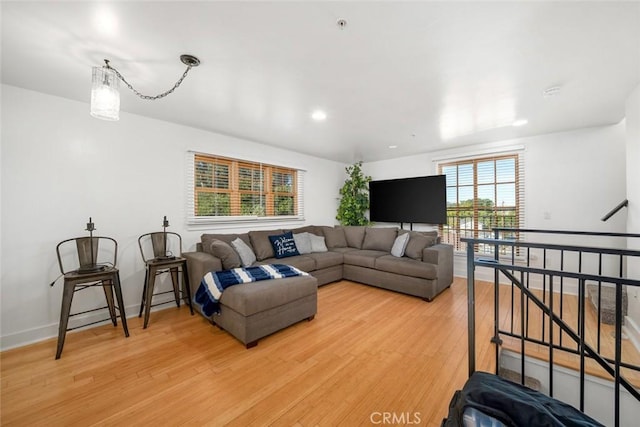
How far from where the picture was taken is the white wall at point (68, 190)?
2.30 metres

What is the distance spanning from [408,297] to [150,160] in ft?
12.8

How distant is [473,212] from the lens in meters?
4.50

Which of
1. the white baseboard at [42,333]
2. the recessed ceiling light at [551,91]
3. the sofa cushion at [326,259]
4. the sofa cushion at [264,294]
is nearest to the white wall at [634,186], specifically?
the recessed ceiling light at [551,91]

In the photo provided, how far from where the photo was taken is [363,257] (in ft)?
13.5

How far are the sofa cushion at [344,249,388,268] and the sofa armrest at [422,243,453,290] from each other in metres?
0.79

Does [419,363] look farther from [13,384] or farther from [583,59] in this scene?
[13,384]

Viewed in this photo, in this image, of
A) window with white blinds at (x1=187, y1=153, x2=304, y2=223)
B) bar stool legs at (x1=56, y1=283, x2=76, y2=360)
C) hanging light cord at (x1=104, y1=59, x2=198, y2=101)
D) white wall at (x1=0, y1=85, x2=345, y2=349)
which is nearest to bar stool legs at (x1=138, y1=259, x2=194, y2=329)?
white wall at (x1=0, y1=85, x2=345, y2=349)

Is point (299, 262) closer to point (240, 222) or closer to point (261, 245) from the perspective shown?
point (261, 245)

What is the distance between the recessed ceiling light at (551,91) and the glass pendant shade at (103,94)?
3.74 metres

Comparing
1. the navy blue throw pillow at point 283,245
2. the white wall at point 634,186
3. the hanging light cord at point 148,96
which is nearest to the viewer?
the hanging light cord at point 148,96

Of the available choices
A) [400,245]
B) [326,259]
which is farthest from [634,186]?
[326,259]

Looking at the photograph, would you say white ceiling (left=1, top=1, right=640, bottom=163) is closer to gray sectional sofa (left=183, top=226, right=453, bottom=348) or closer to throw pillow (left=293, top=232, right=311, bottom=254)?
gray sectional sofa (left=183, top=226, right=453, bottom=348)

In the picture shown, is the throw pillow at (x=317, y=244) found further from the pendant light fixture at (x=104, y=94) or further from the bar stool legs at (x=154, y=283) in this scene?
the pendant light fixture at (x=104, y=94)

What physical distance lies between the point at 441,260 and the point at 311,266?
191cm
